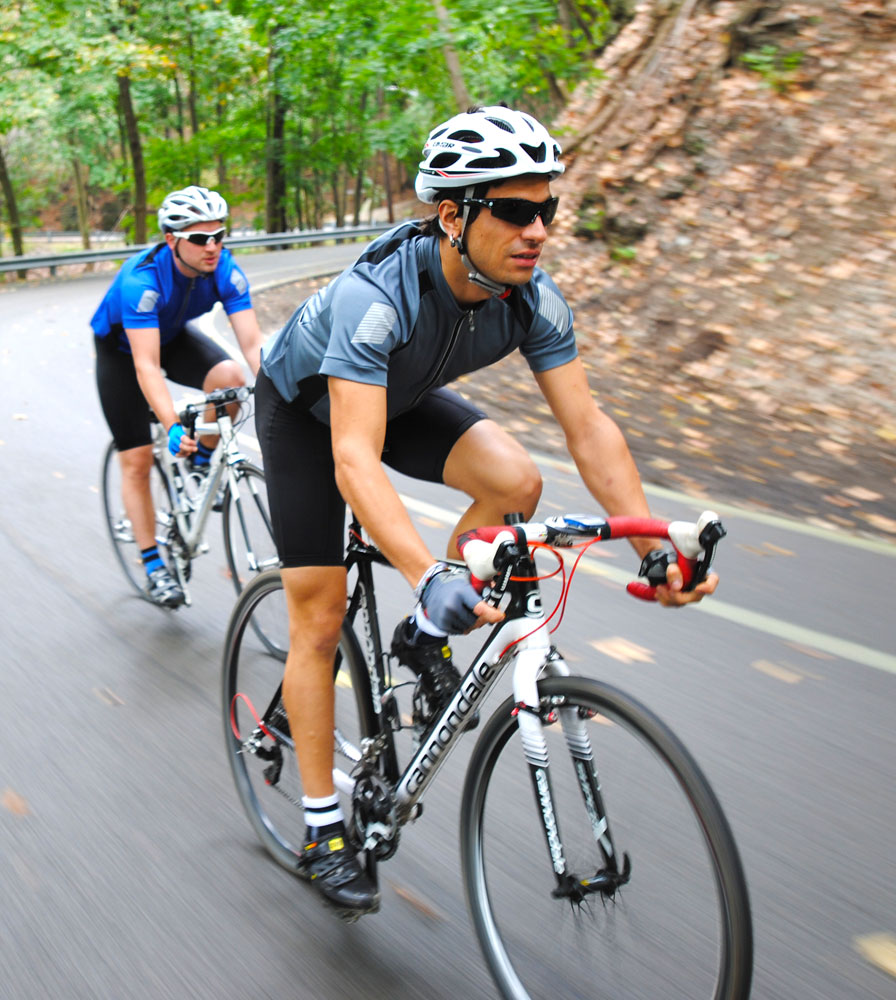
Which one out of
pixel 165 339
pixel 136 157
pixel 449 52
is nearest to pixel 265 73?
pixel 136 157

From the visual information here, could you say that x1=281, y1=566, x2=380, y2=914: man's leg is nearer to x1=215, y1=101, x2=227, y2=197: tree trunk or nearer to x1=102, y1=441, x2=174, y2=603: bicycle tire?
x1=102, y1=441, x2=174, y2=603: bicycle tire

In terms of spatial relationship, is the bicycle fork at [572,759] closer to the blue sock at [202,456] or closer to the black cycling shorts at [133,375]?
the blue sock at [202,456]

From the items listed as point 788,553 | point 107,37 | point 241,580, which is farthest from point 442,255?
point 107,37

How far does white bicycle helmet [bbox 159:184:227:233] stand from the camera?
16.3 feet

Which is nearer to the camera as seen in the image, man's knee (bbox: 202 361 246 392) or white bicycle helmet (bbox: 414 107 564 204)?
white bicycle helmet (bbox: 414 107 564 204)

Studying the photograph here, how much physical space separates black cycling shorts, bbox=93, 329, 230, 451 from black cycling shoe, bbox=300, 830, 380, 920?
3069 millimetres

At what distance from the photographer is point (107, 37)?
26.7 m

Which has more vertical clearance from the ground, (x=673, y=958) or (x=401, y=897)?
(x=673, y=958)

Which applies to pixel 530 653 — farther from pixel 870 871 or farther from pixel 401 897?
pixel 870 871

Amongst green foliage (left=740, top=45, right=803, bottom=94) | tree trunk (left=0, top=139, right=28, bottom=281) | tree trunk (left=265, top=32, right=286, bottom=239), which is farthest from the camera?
tree trunk (left=265, top=32, right=286, bottom=239)

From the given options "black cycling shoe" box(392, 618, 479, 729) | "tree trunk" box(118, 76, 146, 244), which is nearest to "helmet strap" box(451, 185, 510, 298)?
"black cycling shoe" box(392, 618, 479, 729)

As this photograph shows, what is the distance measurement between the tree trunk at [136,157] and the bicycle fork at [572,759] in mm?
31886

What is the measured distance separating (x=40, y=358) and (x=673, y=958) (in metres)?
12.5

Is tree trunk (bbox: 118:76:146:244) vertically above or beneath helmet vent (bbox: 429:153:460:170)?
beneath
